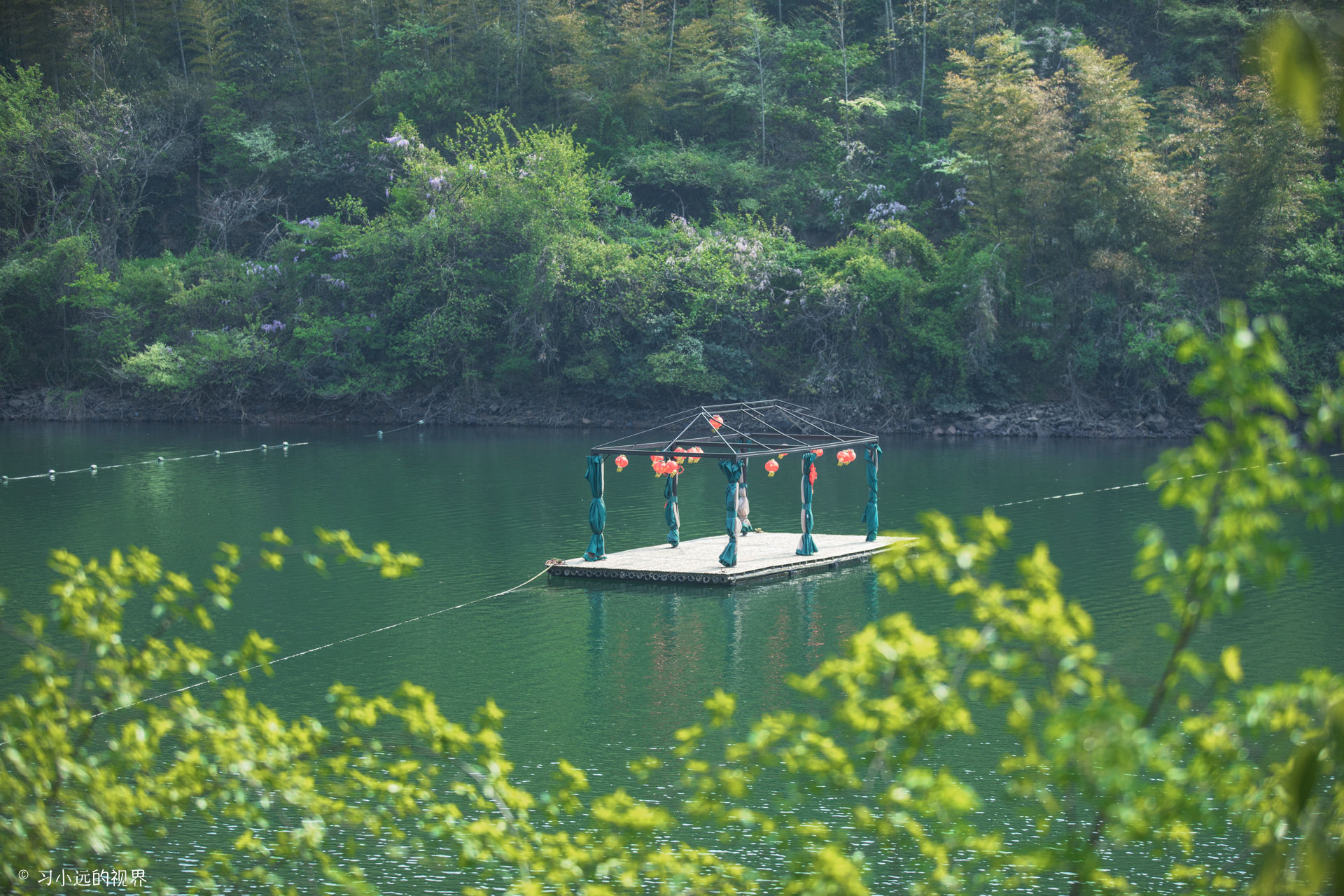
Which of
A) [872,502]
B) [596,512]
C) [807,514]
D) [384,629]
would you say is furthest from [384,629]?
[872,502]

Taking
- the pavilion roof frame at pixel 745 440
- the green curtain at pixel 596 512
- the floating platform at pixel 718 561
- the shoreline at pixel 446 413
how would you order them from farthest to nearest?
the shoreline at pixel 446 413, the green curtain at pixel 596 512, the pavilion roof frame at pixel 745 440, the floating platform at pixel 718 561

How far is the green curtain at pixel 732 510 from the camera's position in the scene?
21797 millimetres

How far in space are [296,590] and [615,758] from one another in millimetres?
10621

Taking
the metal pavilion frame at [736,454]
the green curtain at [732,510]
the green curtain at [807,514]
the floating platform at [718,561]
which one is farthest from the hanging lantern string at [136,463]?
the green curtain at [807,514]

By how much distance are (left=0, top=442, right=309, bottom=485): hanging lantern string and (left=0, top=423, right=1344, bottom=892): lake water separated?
1.76 feet

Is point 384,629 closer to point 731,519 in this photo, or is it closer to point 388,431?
point 731,519

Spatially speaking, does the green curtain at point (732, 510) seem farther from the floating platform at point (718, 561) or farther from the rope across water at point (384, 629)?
the rope across water at point (384, 629)

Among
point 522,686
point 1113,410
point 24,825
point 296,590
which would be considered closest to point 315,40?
point 1113,410

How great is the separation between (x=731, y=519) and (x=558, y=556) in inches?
181

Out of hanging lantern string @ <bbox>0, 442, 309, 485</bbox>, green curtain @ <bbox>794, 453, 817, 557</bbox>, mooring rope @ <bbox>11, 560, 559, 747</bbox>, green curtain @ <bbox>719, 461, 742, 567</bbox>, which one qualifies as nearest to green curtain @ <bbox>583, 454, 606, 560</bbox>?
mooring rope @ <bbox>11, 560, 559, 747</bbox>

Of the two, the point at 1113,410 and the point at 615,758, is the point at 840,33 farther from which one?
the point at 615,758

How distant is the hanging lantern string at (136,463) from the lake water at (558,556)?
0.54 metres

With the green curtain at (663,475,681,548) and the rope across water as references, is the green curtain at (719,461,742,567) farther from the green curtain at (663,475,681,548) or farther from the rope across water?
the rope across water

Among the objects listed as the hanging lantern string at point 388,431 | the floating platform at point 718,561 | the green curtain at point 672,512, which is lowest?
the floating platform at point 718,561
